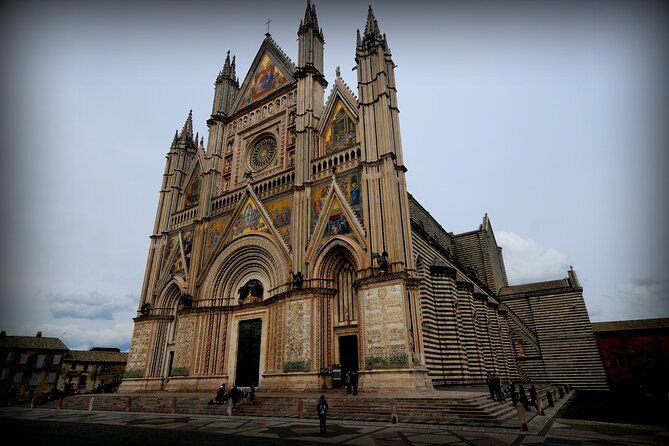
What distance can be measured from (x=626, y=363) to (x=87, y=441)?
173 feet

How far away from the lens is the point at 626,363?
1671 inches

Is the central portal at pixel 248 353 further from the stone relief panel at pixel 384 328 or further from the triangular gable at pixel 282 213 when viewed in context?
the stone relief panel at pixel 384 328

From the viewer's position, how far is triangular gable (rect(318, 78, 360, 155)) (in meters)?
22.6

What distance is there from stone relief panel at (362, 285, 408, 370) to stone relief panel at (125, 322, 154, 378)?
17.3 meters

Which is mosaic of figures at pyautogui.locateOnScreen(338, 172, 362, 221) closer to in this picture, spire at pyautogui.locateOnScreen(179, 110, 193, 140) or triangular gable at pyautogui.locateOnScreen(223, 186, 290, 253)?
triangular gable at pyautogui.locateOnScreen(223, 186, 290, 253)

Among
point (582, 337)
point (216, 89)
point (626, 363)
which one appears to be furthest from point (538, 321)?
point (216, 89)

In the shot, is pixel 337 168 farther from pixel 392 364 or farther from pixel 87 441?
pixel 87 441

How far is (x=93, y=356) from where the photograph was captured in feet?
161

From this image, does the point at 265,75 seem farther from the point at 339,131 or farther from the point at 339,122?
the point at 339,131

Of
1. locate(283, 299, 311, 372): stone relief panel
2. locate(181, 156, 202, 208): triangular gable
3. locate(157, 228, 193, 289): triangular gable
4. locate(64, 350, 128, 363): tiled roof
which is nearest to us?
locate(283, 299, 311, 372): stone relief panel

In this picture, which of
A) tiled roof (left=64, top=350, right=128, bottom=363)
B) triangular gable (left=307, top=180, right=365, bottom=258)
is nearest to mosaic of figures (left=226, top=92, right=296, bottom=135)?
triangular gable (left=307, top=180, right=365, bottom=258)

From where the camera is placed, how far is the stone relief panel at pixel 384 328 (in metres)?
16.0

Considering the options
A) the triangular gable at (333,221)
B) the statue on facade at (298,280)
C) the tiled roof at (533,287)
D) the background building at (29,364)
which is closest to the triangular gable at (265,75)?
the triangular gable at (333,221)

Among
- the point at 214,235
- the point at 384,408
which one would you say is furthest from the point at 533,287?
the point at 384,408
